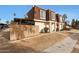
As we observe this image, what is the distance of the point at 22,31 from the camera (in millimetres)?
2768

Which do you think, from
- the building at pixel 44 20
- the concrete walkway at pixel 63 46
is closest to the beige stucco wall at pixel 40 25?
the building at pixel 44 20

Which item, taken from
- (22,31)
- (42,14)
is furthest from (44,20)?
(22,31)

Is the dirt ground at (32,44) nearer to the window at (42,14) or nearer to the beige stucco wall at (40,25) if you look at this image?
the beige stucco wall at (40,25)

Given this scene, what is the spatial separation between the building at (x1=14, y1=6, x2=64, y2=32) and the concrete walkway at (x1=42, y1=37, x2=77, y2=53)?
22cm

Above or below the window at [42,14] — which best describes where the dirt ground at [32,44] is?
below

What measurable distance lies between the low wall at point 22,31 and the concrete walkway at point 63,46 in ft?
1.09

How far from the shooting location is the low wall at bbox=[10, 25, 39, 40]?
271cm

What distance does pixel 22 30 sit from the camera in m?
2.77

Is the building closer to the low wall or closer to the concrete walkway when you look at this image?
the low wall

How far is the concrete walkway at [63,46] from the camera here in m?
2.73
